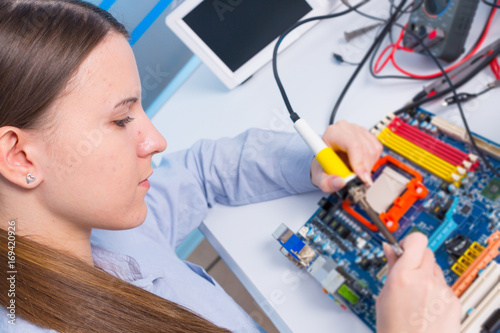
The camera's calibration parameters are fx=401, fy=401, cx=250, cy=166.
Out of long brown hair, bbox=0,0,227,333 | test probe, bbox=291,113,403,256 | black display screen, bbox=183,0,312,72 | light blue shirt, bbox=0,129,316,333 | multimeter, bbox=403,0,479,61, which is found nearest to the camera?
long brown hair, bbox=0,0,227,333

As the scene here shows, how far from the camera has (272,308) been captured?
82cm

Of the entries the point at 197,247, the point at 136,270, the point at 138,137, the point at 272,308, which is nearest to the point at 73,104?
the point at 138,137

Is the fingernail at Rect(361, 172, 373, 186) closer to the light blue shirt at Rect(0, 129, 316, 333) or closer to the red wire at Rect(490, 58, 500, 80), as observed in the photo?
the light blue shirt at Rect(0, 129, 316, 333)

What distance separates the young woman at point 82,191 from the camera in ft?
1.88

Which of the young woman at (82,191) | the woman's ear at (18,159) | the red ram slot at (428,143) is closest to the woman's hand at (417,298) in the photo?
the young woman at (82,191)

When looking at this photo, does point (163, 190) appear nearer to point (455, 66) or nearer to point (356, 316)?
point (356, 316)

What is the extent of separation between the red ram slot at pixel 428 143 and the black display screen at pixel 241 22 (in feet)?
1.37

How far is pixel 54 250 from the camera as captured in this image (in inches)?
25.8

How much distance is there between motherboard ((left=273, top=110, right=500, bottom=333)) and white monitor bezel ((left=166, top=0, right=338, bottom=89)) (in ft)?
1.28

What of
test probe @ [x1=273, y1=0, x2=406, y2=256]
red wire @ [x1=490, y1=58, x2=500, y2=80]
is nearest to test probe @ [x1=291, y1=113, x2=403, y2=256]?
test probe @ [x1=273, y1=0, x2=406, y2=256]

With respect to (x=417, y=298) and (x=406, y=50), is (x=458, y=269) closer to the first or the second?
(x=417, y=298)

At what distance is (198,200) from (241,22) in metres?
0.49

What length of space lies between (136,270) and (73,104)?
371 mm

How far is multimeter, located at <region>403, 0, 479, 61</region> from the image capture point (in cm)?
92
